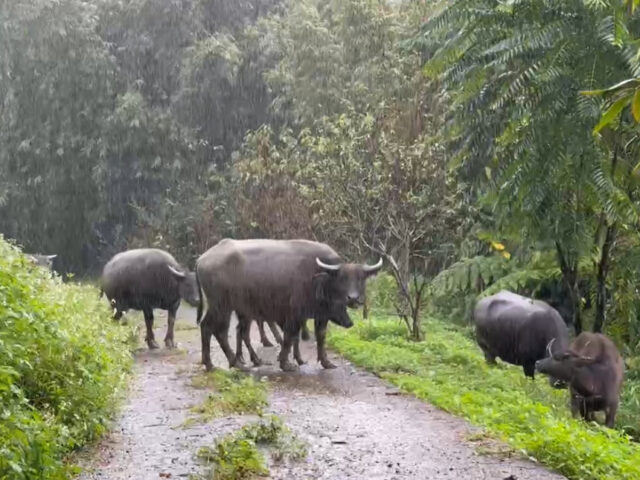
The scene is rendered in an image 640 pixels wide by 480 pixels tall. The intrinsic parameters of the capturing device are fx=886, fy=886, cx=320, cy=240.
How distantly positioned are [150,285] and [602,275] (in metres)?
7.14

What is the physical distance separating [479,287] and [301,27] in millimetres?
8979

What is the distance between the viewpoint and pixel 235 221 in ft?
78.4

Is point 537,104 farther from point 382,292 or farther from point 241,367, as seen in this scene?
point 382,292

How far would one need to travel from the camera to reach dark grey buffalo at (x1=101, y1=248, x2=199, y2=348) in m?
14.6

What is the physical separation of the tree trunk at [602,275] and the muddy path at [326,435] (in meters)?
3.49

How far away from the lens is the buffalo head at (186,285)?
48.0 feet

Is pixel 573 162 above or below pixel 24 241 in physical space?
above

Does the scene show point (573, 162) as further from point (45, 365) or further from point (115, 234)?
point (115, 234)

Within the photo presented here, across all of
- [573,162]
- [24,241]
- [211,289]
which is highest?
[573,162]

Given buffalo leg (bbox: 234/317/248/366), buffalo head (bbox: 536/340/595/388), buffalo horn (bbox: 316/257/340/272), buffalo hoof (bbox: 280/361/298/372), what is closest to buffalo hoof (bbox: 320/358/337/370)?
buffalo hoof (bbox: 280/361/298/372)

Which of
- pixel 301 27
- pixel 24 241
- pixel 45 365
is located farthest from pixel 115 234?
pixel 45 365

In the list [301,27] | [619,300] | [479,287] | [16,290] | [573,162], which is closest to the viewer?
[16,290]

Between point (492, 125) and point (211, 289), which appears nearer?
point (492, 125)

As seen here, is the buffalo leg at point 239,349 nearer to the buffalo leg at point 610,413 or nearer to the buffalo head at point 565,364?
the buffalo head at point 565,364
